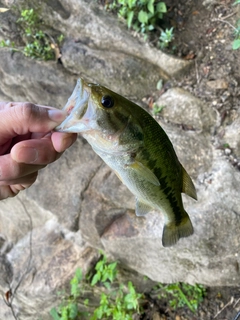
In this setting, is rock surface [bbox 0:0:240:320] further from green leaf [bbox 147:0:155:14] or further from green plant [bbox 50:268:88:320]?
green leaf [bbox 147:0:155:14]

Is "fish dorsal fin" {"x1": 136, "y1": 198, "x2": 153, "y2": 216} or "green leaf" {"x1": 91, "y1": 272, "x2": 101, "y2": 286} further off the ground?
"fish dorsal fin" {"x1": 136, "y1": 198, "x2": 153, "y2": 216}

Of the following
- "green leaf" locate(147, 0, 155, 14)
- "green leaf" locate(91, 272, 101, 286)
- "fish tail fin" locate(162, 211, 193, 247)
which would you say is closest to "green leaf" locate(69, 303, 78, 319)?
"green leaf" locate(91, 272, 101, 286)

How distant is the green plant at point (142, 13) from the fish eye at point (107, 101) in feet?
6.29

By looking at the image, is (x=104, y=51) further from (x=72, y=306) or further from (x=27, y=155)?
(x=72, y=306)

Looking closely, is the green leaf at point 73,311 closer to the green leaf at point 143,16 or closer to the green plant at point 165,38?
the green plant at point 165,38

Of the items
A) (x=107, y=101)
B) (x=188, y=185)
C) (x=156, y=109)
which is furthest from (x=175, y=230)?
(x=156, y=109)

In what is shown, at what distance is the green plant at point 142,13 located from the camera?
3153 mm

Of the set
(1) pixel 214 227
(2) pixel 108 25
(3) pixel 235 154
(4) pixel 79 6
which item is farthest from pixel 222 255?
(4) pixel 79 6

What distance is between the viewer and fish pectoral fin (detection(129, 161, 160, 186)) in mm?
1667

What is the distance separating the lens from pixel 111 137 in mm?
1616

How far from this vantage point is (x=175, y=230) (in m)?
2.15

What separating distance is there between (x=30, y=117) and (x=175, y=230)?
1.15 metres

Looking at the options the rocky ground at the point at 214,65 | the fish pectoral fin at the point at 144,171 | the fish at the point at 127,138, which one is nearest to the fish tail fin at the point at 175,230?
the fish at the point at 127,138

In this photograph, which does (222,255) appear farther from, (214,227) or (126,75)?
(126,75)
